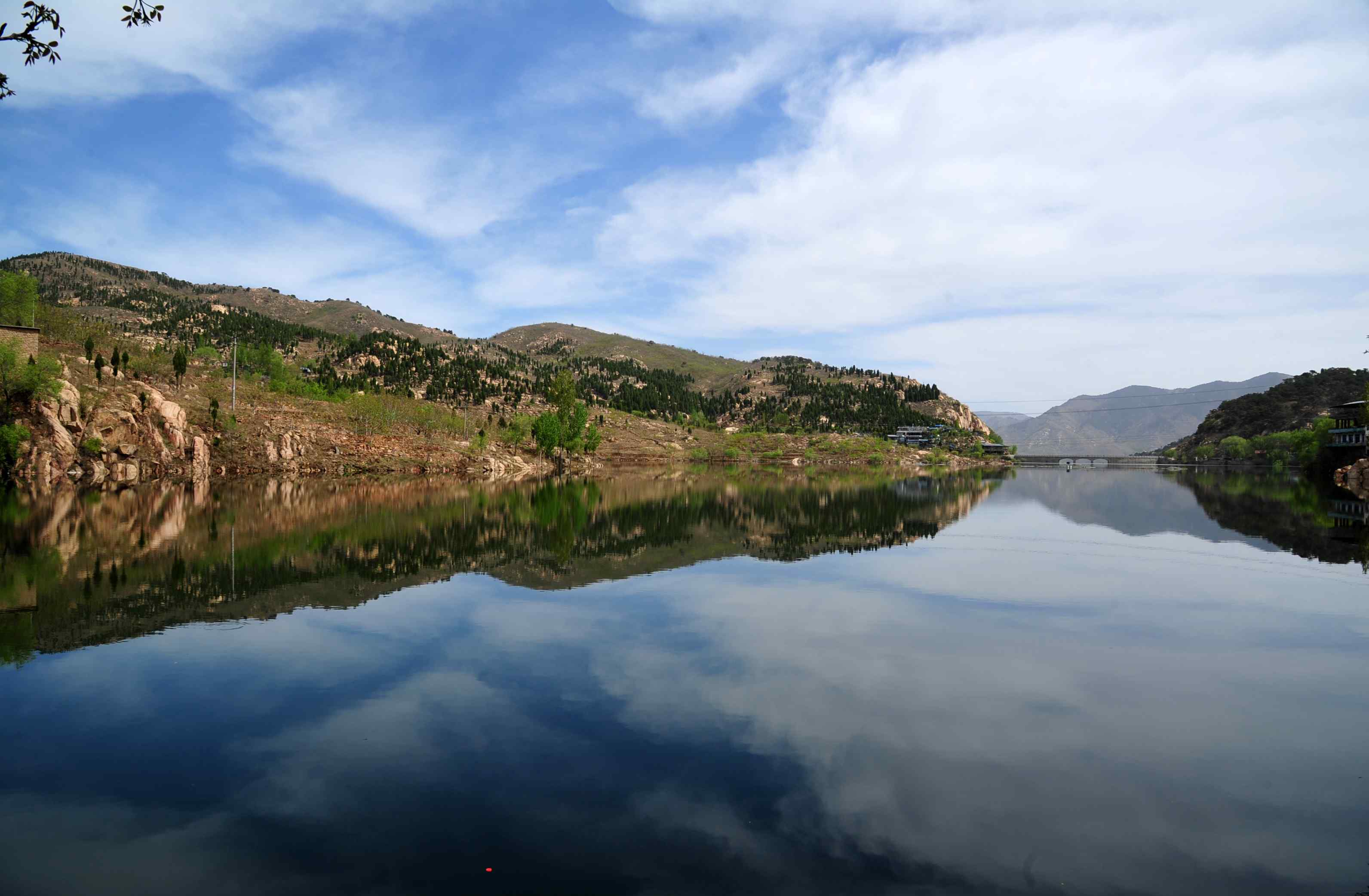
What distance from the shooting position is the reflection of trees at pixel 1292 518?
36156mm

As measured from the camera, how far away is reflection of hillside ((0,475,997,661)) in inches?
833

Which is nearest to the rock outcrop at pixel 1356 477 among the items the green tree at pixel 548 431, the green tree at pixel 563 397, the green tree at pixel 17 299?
the green tree at pixel 548 431

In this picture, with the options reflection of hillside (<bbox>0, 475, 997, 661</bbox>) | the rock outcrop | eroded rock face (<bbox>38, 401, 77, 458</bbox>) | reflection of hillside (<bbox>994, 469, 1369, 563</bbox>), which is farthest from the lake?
the rock outcrop

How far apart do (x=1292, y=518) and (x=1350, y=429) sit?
314 ft

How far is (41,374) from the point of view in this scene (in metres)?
77.9

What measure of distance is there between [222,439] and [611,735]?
11351 cm

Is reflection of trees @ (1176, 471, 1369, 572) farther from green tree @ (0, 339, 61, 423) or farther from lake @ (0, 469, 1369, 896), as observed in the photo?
green tree @ (0, 339, 61, 423)

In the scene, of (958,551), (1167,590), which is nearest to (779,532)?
(958,551)

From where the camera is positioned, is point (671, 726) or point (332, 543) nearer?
point (671, 726)

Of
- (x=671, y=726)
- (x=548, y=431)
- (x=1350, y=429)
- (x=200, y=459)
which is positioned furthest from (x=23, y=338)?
(x=1350, y=429)

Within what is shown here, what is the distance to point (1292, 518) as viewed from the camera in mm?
52750

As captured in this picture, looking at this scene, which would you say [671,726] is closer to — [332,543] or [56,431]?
[332,543]

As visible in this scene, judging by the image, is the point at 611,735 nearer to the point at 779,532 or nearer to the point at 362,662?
the point at 362,662

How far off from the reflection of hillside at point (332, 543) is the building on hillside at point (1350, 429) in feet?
312
